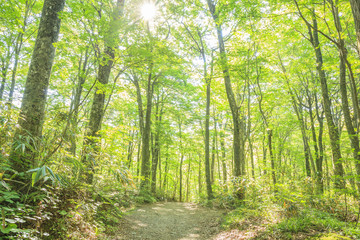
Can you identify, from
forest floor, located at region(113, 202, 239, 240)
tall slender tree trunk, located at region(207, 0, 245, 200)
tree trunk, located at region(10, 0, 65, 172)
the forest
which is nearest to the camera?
the forest

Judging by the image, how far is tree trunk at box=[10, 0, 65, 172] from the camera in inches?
125

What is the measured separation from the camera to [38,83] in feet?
11.5

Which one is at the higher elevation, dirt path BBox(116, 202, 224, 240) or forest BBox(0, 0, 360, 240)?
forest BBox(0, 0, 360, 240)

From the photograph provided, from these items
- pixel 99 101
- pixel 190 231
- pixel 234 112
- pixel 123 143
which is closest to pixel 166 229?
pixel 190 231

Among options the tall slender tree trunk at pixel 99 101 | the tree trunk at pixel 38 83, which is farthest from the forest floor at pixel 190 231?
the tree trunk at pixel 38 83

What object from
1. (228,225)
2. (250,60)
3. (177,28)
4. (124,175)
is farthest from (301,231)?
(177,28)

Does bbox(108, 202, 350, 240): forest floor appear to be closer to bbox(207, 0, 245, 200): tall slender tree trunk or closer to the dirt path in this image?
the dirt path

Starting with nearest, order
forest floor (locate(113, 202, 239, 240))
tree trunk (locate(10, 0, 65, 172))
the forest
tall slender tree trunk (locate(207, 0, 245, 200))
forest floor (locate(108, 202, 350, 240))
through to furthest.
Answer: the forest, tree trunk (locate(10, 0, 65, 172)), forest floor (locate(108, 202, 350, 240)), forest floor (locate(113, 202, 239, 240)), tall slender tree trunk (locate(207, 0, 245, 200))

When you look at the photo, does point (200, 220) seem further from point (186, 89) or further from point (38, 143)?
point (186, 89)

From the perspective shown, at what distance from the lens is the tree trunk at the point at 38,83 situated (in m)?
3.18

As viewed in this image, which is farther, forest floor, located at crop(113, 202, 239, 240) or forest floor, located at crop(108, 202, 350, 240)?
forest floor, located at crop(113, 202, 239, 240)

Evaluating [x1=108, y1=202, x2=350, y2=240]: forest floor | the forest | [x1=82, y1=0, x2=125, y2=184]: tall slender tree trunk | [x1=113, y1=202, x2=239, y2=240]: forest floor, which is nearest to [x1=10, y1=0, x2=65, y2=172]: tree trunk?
the forest

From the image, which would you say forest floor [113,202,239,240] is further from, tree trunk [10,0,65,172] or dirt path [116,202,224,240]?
tree trunk [10,0,65,172]

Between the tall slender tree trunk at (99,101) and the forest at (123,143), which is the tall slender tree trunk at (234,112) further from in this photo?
the tall slender tree trunk at (99,101)
